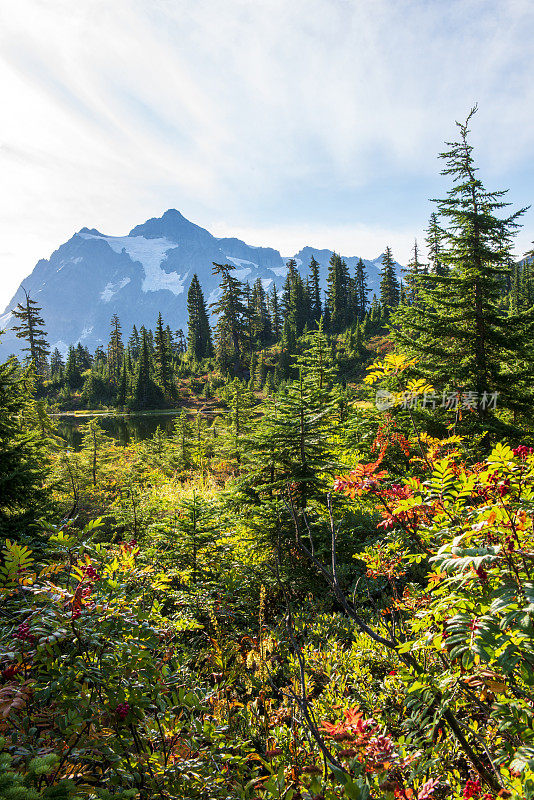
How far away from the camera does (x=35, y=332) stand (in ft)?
119

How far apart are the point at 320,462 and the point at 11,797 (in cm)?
507

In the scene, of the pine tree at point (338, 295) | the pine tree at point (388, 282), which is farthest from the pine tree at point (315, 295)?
the pine tree at point (388, 282)

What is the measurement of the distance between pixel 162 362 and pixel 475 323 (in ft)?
164

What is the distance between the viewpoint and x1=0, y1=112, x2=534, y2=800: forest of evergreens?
4.99 feet

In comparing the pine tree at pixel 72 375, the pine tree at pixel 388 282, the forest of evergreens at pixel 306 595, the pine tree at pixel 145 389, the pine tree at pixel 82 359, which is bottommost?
the forest of evergreens at pixel 306 595

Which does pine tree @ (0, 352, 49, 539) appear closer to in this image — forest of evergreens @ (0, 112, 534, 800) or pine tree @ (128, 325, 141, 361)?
forest of evergreens @ (0, 112, 534, 800)

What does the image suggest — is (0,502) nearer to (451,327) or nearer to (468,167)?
(451,327)

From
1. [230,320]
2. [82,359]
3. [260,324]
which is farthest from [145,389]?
[82,359]

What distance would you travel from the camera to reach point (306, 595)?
208 inches

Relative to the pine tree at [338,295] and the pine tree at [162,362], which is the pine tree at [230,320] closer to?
the pine tree at [162,362]

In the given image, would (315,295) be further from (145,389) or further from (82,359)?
(82,359)

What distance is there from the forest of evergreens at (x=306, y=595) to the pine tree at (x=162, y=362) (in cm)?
3970

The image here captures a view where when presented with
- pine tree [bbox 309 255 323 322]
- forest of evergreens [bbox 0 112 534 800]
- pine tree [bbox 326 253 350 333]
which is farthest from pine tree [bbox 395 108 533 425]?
pine tree [bbox 309 255 323 322]

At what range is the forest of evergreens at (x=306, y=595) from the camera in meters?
1.52
